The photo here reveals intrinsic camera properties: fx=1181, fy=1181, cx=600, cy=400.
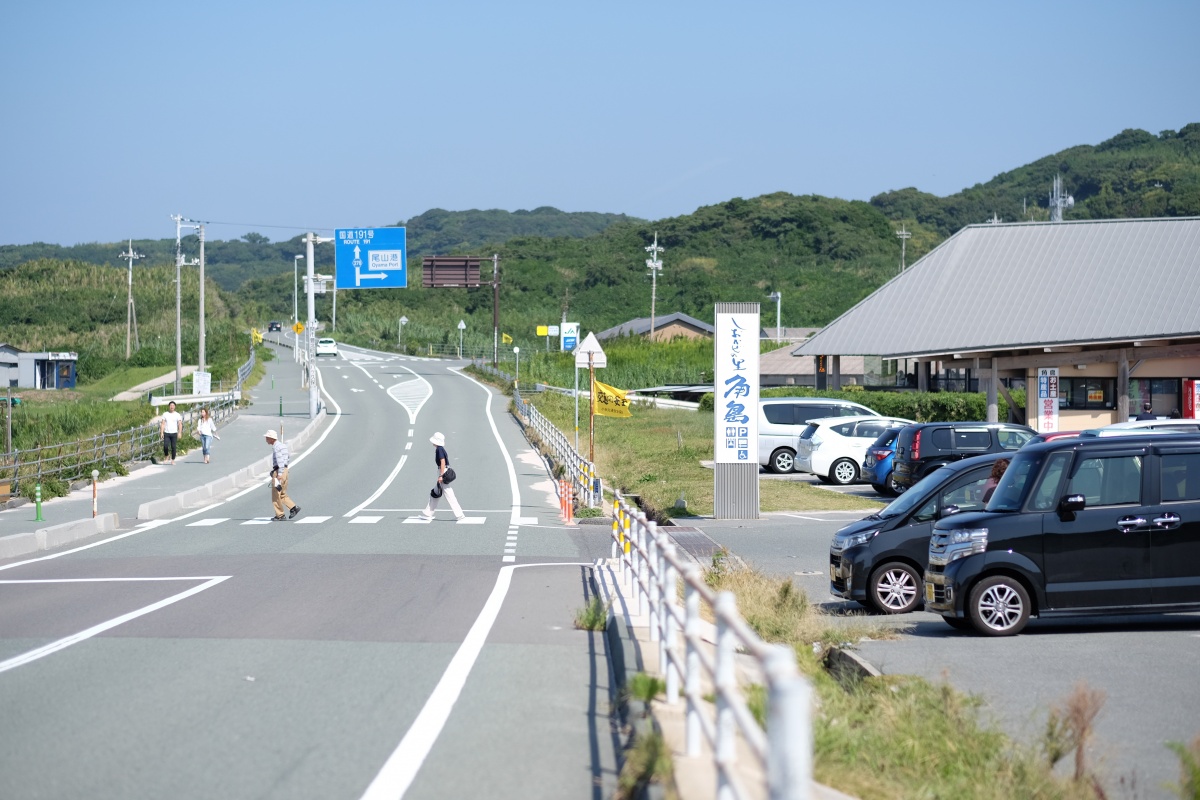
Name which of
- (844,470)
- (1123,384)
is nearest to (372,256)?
(844,470)

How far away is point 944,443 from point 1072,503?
1220 cm

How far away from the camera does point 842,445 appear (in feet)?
99.1

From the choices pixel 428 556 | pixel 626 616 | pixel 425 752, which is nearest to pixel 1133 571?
pixel 626 616

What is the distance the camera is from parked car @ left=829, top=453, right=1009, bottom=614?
44.7ft

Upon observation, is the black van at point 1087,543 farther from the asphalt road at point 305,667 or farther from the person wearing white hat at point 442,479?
the person wearing white hat at point 442,479

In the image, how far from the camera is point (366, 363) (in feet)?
296

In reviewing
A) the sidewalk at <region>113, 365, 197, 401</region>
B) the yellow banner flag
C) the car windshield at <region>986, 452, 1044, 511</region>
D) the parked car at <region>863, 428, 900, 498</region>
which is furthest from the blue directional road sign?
the car windshield at <region>986, 452, 1044, 511</region>

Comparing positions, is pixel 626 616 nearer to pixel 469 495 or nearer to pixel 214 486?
pixel 469 495

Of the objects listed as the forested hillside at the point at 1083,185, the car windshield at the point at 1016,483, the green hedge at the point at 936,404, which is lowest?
the car windshield at the point at 1016,483

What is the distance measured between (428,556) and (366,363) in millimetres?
74001

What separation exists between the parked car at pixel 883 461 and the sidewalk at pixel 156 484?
1569cm

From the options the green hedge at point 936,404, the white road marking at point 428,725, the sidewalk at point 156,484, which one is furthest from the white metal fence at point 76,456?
the green hedge at point 936,404

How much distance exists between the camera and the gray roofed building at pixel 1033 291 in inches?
1603

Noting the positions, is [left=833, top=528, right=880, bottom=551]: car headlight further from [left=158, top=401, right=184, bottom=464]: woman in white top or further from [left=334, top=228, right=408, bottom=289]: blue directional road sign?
[left=334, top=228, right=408, bottom=289]: blue directional road sign
